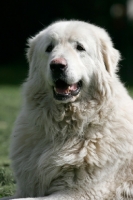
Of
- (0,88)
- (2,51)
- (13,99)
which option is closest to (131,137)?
(13,99)

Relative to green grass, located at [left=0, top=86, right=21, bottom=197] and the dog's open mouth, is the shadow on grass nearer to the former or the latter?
green grass, located at [left=0, top=86, right=21, bottom=197]

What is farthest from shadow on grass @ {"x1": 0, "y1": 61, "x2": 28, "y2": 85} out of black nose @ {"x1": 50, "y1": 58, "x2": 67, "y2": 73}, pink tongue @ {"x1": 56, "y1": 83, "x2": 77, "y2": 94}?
black nose @ {"x1": 50, "y1": 58, "x2": 67, "y2": 73}

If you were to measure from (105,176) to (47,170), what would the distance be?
53 centimetres

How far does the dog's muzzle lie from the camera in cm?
516

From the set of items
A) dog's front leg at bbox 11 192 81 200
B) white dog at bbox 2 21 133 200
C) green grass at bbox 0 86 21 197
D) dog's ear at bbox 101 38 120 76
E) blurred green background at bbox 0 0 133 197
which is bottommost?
green grass at bbox 0 86 21 197

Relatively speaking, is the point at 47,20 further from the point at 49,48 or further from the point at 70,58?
the point at 70,58

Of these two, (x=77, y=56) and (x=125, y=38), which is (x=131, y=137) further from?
(x=125, y=38)

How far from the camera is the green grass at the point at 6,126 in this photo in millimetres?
6363

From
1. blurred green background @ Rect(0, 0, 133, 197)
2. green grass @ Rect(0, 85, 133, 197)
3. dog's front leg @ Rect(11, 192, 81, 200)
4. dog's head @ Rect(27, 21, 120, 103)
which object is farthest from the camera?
blurred green background @ Rect(0, 0, 133, 197)

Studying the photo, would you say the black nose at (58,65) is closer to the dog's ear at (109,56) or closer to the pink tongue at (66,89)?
the pink tongue at (66,89)

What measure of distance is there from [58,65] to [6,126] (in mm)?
5589

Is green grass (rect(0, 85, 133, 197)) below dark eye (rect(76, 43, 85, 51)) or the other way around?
below

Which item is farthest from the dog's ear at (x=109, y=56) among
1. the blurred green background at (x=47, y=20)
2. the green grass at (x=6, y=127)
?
the blurred green background at (x=47, y=20)

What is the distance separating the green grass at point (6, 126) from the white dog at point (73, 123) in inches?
25.2
